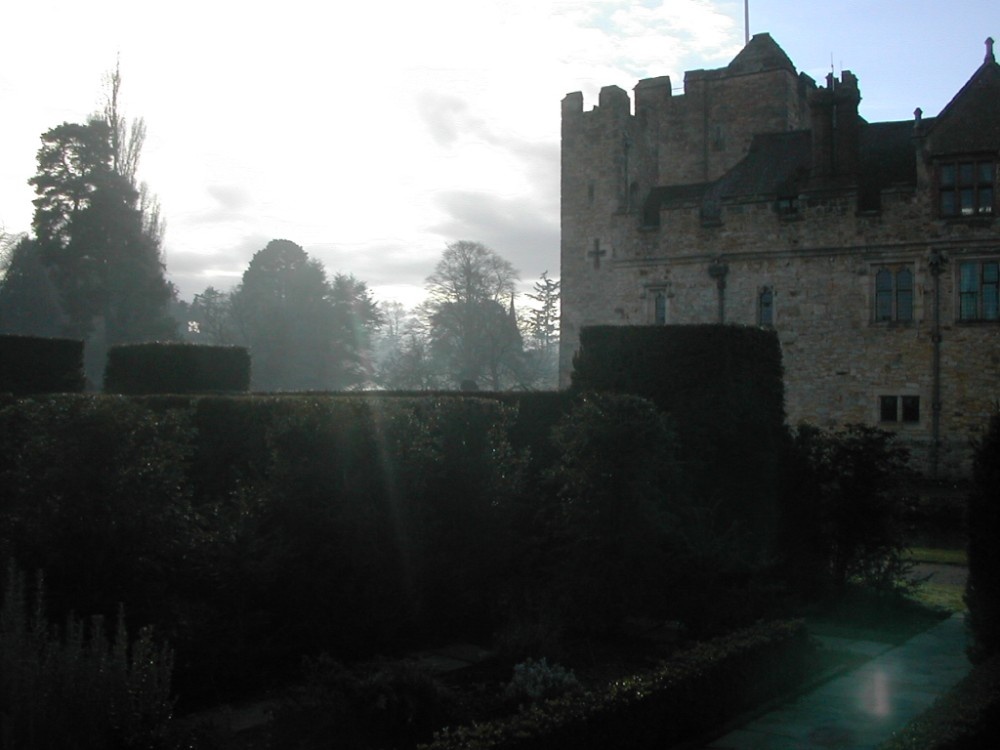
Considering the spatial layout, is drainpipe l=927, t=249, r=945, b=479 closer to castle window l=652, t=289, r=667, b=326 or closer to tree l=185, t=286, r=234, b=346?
castle window l=652, t=289, r=667, b=326

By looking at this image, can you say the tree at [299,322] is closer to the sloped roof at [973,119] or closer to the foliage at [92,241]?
the foliage at [92,241]

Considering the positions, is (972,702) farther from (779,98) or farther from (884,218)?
(779,98)

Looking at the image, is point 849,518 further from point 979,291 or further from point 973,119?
point 973,119

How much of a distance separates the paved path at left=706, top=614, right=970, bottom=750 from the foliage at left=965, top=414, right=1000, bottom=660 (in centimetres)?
59

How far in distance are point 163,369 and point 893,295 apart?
70.1ft

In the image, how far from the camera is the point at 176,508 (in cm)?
934

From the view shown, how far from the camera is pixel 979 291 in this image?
29.8 metres

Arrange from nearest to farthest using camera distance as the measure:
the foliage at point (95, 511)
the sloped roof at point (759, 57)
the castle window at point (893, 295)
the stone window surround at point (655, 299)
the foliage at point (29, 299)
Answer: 1. the foliage at point (95, 511)
2. the castle window at point (893, 295)
3. the stone window surround at point (655, 299)
4. the sloped roof at point (759, 57)
5. the foliage at point (29, 299)

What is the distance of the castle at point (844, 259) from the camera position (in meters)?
29.7

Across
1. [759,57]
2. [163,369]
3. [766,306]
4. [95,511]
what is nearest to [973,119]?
[766,306]

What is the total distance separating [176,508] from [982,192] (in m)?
27.3

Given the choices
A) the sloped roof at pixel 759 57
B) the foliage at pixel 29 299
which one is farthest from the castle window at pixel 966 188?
the foliage at pixel 29 299

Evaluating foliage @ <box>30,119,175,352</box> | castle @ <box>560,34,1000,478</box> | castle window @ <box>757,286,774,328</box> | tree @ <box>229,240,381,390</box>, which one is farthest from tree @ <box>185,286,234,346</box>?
castle window @ <box>757,286,774,328</box>

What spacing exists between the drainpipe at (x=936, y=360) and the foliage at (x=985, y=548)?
2145cm
